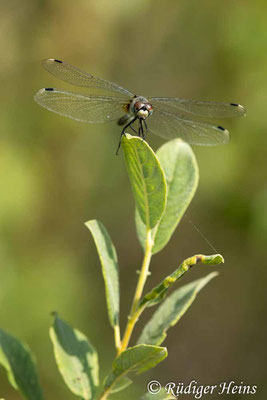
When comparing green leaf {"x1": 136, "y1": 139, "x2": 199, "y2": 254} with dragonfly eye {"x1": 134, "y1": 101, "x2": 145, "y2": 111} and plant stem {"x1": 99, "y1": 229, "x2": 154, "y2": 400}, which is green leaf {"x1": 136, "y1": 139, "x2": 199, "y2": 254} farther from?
dragonfly eye {"x1": 134, "y1": 101, "x2": 145, "y2": 111}

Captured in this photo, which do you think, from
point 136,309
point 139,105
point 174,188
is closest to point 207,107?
point 139,105

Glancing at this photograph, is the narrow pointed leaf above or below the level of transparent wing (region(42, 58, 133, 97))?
below

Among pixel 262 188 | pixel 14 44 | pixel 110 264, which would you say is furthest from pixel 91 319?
pixel 110 264

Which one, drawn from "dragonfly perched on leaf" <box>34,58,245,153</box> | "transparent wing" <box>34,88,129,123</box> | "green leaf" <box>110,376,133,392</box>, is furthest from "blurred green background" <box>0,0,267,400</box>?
"green leaf" <box>110,376,133,392</box>

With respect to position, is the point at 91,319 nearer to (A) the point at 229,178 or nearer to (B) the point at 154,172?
(A) the point at 229,178

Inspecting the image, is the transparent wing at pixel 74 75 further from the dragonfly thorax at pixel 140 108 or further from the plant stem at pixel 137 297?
the plant stem at pixel 137 297

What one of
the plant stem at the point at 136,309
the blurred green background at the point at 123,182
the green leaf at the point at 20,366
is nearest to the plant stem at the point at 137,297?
the plant stem at the point at 136,309

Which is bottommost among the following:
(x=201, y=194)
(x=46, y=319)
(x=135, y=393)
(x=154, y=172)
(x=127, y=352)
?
(x=135, y=393)
